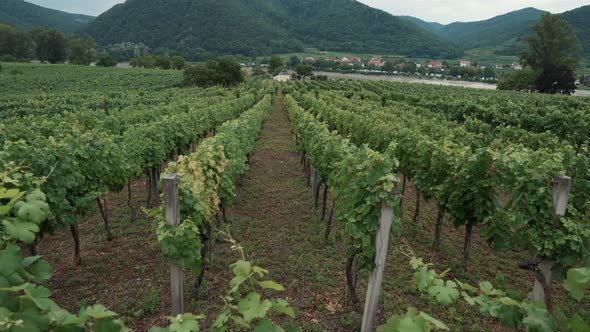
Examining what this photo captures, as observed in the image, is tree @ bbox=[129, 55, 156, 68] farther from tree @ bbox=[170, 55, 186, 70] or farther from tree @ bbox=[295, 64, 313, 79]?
tree @ bbox=[295, 64, 313, 79]

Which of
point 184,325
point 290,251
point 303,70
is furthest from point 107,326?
point 303,70

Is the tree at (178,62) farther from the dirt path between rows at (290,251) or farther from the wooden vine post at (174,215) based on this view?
the wooden vine post at (174,215)

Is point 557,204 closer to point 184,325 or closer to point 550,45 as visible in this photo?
point 184,325

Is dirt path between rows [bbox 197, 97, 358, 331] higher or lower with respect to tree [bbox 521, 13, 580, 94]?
lower

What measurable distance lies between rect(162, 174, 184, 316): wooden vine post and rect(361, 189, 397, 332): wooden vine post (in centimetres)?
243

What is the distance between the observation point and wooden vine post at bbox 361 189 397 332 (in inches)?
168

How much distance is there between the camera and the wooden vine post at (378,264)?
4277mm

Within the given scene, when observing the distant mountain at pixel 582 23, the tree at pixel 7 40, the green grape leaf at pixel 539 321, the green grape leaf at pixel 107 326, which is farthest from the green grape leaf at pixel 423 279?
the distant mountain at pixel 582 23

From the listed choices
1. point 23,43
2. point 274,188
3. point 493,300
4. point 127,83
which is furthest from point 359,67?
point 493,300

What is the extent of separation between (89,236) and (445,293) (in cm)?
795

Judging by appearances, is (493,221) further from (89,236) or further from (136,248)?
(89,236)

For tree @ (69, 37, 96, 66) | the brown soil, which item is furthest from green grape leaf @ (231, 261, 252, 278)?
tree @ (69, 37, 96, 66)

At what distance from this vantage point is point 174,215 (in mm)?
4188

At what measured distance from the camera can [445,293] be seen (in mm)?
2020
